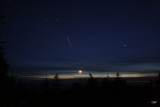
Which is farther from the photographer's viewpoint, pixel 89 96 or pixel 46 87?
pixel 46 87

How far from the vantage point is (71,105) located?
14125 millimetres

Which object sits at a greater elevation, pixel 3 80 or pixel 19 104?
pixel 3 80

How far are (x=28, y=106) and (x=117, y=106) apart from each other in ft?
25.4

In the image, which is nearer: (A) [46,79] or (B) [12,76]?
(B) [12,76]

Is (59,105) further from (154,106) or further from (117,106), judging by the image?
(154,106)

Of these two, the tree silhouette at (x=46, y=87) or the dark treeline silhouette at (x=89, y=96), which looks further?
the tree silhouette at (x=46, y=87)

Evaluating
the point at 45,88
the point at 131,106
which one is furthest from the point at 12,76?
the point at 45,88

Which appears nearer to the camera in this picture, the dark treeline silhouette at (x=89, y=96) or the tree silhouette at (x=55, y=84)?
the dark treeline silhouette at (x=89, y=96)

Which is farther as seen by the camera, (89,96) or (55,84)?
(55,84)

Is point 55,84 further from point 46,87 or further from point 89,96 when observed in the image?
point 89,96

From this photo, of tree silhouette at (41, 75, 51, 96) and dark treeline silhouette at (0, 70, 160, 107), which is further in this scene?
tree silhouette at (41, 75, 51, 96)

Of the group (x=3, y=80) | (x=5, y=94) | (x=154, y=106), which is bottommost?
(x=154, y=106)

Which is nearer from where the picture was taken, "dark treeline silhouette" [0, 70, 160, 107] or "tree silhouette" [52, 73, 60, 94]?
"dark treeline silhouette" [0, 70, 160, 107]

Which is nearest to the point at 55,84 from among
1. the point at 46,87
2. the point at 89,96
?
the point at 46,87
